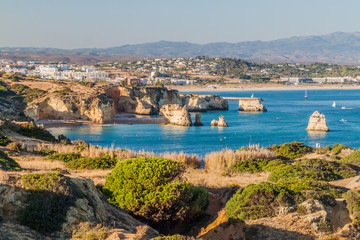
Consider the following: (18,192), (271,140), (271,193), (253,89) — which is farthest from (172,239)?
(253,89)

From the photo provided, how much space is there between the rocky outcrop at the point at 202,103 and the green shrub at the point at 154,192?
7111 centimetres

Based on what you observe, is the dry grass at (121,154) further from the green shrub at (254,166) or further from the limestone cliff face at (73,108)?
the limestone cliff face at (73,108)

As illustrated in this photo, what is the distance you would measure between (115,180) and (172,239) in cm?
505

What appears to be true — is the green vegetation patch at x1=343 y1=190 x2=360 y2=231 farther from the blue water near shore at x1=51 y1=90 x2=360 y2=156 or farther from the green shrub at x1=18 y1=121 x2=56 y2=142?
the blue water near shore at x1=51 y1=90 x2=360 y2=156

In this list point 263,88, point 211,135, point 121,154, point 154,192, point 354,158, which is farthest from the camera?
point 263,88

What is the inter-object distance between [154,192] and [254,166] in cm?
896

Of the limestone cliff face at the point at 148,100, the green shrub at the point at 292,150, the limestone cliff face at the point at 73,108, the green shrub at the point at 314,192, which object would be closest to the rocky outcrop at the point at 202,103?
the limestone cliff face at the point at 148,100

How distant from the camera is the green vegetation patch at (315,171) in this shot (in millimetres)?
16198

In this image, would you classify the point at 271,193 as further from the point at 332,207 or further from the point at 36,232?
the point at 36,232

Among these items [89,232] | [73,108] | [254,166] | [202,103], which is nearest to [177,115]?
[73,108]

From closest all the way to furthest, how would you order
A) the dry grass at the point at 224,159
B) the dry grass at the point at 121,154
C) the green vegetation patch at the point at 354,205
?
1. the green vegetation patch at the point at 354,205
2. the dry grass at the point at 121,154
3. the dry grass at the point at 224,159

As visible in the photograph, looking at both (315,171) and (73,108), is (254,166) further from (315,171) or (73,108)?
(73,108)

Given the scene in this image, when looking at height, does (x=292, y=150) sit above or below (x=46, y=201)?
below

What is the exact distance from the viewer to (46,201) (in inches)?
324
